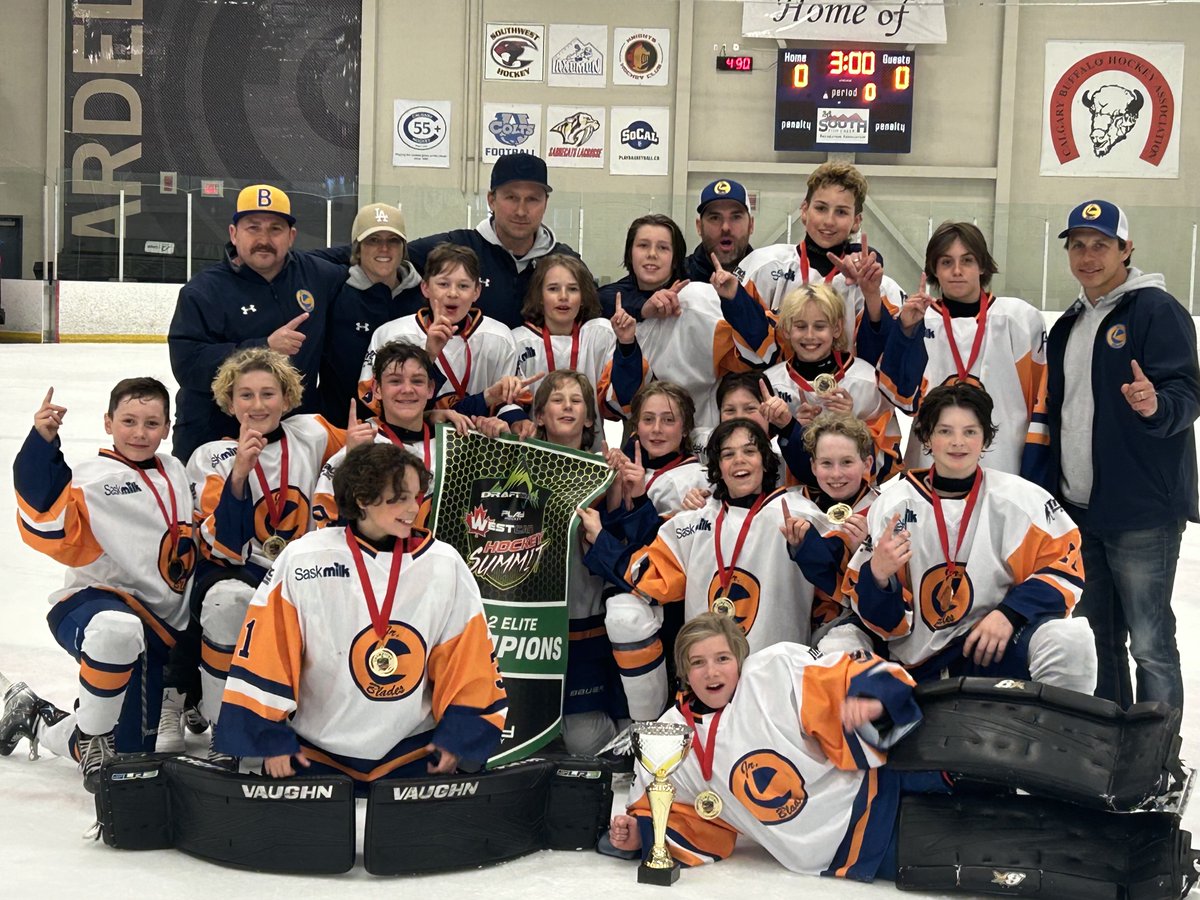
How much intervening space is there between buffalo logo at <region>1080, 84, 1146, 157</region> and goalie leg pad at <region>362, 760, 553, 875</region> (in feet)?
47.7

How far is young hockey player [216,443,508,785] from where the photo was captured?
2803mm

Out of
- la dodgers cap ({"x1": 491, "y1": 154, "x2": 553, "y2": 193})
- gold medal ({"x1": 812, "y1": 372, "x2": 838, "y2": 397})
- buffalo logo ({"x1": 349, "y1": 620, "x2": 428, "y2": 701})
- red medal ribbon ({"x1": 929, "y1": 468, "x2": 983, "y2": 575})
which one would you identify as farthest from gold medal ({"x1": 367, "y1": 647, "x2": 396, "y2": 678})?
la dodgers cap ({"x1": 491, "y1": 154, "x2": 553, "y2": 193})

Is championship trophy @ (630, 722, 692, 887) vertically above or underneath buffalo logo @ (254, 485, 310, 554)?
underneath

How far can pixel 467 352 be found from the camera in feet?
12.9

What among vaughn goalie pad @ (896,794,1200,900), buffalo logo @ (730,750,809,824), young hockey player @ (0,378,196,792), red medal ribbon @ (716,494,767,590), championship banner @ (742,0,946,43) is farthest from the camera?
championship banner @ (742,0,946,43)

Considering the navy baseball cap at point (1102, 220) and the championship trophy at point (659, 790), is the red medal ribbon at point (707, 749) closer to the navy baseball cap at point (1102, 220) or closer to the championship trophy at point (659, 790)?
the championship trophy at point (659, 790)

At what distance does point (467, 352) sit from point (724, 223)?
2.95ft

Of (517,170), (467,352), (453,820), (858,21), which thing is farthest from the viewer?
(858,21)

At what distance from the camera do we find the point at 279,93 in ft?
51.5

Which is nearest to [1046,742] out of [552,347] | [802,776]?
[802,776]

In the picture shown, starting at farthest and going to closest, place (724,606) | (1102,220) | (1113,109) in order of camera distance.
Result: (1113,109), (1102,220), (724,606)

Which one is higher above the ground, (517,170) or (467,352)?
(517,170)

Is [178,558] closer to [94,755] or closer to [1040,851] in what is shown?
[94,755]

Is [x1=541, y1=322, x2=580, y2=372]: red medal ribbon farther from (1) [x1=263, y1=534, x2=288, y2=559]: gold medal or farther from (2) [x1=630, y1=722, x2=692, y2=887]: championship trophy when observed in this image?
(2) [x1=630, y1=722, x2=692, y2=887]: championship trophy
